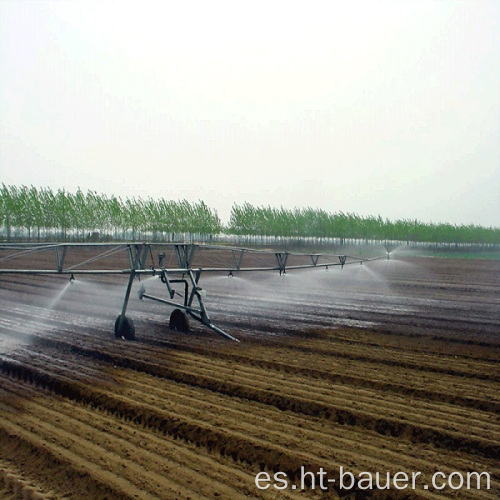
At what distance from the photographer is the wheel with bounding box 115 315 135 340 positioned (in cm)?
1155

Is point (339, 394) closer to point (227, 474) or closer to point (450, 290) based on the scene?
point (227, 474)

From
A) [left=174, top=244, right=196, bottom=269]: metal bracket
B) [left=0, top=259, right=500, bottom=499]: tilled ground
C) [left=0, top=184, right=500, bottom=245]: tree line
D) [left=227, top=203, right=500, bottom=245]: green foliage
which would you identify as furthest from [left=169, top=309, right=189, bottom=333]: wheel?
[left=227, top=203, right=500, bottom=245]: green foliage

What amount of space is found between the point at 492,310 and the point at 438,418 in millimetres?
12278

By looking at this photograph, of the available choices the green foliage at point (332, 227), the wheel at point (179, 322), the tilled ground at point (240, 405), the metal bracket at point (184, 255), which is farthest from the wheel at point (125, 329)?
the green foliage at point (332, 227)

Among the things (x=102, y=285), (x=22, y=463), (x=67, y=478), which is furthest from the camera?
(x=102, y=285)

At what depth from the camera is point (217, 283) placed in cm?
2489

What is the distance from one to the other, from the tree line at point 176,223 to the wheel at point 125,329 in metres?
63.2

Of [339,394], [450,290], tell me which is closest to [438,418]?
[339,394]

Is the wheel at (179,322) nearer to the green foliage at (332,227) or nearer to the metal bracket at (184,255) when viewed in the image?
the metal bracket at (184,255)

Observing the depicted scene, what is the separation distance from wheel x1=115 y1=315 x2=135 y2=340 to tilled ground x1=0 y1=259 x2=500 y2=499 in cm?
28

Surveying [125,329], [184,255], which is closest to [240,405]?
[125,329]

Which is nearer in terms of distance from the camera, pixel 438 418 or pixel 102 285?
pixel 438 418

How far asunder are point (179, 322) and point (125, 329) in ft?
4.97

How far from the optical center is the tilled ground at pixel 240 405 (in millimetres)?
5215
